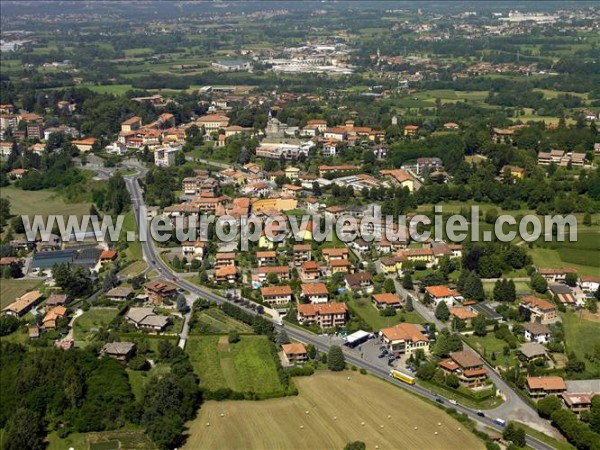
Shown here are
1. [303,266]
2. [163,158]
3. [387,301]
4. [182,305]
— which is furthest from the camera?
[163,158]

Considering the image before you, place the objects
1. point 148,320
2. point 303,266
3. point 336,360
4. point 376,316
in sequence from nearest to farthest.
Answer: point 336,360 < point 148,320 < point 376,316 < point 303,266

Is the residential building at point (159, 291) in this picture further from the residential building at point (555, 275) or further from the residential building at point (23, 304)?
the residential building at point (555, 275)

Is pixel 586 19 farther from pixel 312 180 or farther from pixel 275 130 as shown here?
pixel 312 180

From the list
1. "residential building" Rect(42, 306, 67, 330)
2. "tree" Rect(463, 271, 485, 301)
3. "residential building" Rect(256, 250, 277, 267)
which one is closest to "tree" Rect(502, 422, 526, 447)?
Result: "tree" Rect(463, 271, 485, 301)

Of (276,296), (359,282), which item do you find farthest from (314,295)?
(359,282)

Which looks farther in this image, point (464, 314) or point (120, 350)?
point (464, 314)

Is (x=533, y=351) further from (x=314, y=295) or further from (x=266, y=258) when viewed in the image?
(x=266, y=258)
